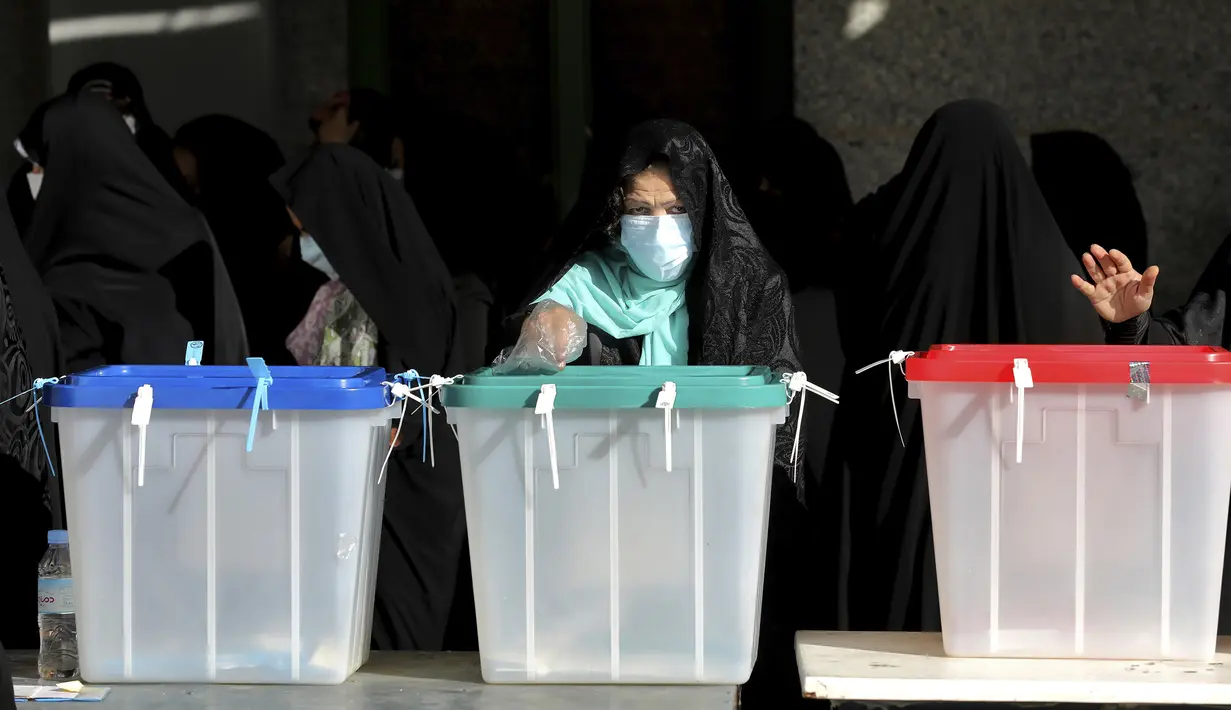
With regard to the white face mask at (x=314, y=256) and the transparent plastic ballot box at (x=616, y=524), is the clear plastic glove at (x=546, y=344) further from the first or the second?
the white face mask at (x=314, y=256)

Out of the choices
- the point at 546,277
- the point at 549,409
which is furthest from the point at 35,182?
the point at 549,409

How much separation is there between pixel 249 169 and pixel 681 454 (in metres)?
2.08

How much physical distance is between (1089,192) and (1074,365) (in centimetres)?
152

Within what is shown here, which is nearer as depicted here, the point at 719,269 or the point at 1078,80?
the point at 719,269

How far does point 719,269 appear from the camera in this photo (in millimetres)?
2600

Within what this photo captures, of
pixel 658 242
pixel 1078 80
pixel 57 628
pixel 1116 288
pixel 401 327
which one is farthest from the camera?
pixel 401 327

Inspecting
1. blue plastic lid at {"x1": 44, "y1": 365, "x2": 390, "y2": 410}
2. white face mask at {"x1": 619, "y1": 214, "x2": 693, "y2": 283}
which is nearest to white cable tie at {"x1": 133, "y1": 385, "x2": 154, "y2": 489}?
blue plastic lid at {"x1": 44, "y1": 365, "x2": 390, "y2": 410}

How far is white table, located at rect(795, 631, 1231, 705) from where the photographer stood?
6.18 ft

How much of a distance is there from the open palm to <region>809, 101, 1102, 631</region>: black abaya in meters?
0.42

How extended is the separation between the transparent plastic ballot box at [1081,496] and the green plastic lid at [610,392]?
0.86ft

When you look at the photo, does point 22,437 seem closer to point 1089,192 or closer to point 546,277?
point 546,277

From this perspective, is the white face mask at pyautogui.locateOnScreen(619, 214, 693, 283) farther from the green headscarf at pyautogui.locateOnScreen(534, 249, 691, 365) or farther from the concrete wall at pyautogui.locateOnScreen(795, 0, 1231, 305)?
the concrete wall at pyautogui.locateOnScreen(795, 0, 1231, 305)

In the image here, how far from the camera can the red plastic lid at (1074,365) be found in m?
1.96

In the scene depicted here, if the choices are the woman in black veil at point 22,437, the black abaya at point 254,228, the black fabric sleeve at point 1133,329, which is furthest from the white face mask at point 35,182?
the black fabric sleeve at point 1133,329
